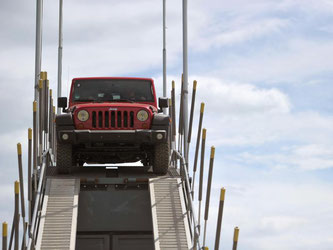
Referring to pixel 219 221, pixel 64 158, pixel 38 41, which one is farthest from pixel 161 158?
pixel 38 41

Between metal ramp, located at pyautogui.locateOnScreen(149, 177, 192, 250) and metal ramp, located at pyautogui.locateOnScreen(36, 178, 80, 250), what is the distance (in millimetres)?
1508

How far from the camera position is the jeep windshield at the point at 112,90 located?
51.5ft

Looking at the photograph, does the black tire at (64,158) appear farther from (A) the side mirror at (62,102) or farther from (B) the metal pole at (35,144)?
(A) the side mirror at (62,102)

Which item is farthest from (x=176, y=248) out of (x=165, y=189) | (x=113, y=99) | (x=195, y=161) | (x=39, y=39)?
(x=39, y=39)

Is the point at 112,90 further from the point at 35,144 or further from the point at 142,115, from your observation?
the point at 35,144

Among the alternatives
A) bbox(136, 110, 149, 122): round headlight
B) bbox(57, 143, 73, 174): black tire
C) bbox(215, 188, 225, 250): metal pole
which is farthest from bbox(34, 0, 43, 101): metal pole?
bbox(215, 188, 225, 250): metal pole

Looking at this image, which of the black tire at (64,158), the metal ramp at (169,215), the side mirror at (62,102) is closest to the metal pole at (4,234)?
the metal ramp at (169,215)

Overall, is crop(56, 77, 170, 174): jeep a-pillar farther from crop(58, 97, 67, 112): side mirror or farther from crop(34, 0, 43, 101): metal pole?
crop(34, 0, 43, 101): metal pole

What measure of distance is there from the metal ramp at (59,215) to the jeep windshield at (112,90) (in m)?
2.31

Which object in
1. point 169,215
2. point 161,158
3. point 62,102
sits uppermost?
point 62,102

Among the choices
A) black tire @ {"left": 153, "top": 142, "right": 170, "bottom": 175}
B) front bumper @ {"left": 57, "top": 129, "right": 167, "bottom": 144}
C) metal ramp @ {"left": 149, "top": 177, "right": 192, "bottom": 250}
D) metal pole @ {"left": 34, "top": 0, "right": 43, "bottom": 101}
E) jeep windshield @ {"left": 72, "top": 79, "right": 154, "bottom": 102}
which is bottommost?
metal ramp @ {"left": 149, "top": 177, "right": 192, "bottom": 250}

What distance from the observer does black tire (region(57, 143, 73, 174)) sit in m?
14.5

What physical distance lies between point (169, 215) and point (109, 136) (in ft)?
6.54

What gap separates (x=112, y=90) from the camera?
1581 centimetres
